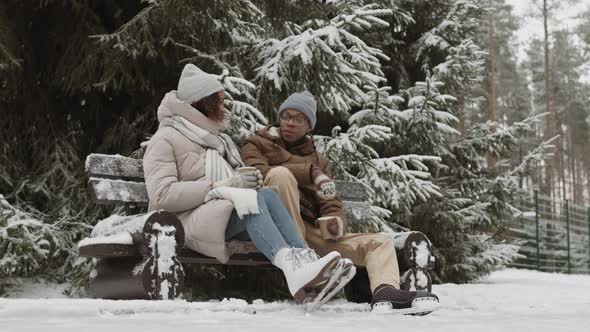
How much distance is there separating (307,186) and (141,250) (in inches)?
46.0

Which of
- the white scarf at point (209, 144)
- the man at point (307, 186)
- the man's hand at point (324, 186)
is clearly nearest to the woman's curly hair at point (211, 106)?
the white scarf at point (209, 144)

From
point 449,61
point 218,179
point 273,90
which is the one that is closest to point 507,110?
point 449,61

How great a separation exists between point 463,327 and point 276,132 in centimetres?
190

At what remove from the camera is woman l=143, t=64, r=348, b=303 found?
342cm

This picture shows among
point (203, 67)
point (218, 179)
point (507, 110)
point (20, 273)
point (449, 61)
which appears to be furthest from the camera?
point (507, 110)

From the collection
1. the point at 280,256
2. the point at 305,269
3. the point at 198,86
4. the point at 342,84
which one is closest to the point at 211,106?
the point at 198,86

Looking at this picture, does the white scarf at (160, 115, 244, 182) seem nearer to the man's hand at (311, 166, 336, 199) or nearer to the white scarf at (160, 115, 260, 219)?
the white scarf at (160, 115, 260, 219)

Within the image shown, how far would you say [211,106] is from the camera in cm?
409

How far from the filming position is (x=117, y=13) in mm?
6230

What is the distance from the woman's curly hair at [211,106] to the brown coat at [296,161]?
30cm

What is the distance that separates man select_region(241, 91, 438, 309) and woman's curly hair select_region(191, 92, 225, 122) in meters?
0.30

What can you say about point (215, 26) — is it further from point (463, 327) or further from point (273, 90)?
point (463, 327)

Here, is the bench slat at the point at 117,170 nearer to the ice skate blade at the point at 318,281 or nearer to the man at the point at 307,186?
the man at the point at 307,186

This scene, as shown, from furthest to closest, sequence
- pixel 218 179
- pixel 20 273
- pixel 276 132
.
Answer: pixel 20 273, pixel 276 132, pixel 218 179
